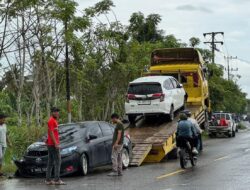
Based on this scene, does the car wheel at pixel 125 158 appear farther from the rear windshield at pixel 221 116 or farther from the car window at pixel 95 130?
the rear windshield at pixel 221 116

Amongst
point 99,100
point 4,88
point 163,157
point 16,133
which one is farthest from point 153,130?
point 4,88

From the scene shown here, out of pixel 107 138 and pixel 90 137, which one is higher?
pixel 90 137

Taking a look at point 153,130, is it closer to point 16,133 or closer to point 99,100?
point 16,133

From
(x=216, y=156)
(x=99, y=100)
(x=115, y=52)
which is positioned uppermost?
(x=115, y=52)

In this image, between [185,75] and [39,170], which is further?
[185,75]

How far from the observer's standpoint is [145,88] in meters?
21.5

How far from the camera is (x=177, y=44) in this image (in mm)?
38812

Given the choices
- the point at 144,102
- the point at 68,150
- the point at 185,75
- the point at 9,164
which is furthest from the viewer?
the point at 185,75

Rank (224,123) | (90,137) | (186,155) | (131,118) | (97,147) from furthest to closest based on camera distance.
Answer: (224,123) → (131,118) → (186,155) → (97,147) → (90,137)

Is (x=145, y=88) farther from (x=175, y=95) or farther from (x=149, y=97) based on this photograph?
(x=175, y=95)

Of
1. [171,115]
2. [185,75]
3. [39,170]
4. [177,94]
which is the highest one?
[185,75]

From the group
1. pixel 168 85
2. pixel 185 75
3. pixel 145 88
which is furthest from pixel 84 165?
pixel 185 75

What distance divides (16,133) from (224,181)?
9350mm

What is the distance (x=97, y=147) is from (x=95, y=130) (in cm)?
70
